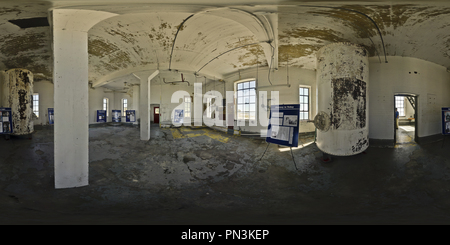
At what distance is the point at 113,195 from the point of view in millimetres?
3236

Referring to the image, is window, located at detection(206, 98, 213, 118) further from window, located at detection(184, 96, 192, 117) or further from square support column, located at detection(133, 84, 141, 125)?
square support column, located at detection(133, 84, 141, 125)

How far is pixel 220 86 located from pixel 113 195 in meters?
8.18

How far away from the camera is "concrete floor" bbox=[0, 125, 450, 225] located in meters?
2.63

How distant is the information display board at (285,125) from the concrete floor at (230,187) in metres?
0.66

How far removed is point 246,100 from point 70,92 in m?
6.79

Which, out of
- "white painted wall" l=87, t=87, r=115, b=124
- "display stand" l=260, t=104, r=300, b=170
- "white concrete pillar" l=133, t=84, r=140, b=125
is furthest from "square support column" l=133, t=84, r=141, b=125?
"display stand" l=260, t=104, r=300, b=170

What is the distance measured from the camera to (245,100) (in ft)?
29.0

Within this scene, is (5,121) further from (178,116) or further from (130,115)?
(178,116)

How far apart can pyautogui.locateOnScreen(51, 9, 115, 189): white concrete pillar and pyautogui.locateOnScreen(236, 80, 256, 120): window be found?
6.27 m

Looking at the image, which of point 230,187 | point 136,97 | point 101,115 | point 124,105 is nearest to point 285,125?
point 230,187

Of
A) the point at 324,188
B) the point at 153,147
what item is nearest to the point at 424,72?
the point at 324,188

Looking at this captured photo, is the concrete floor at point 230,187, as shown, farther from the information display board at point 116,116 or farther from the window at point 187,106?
the information display board at point 116,116

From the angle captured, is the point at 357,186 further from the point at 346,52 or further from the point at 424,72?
the point at 424,72

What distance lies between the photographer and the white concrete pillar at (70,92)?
11.0ft
